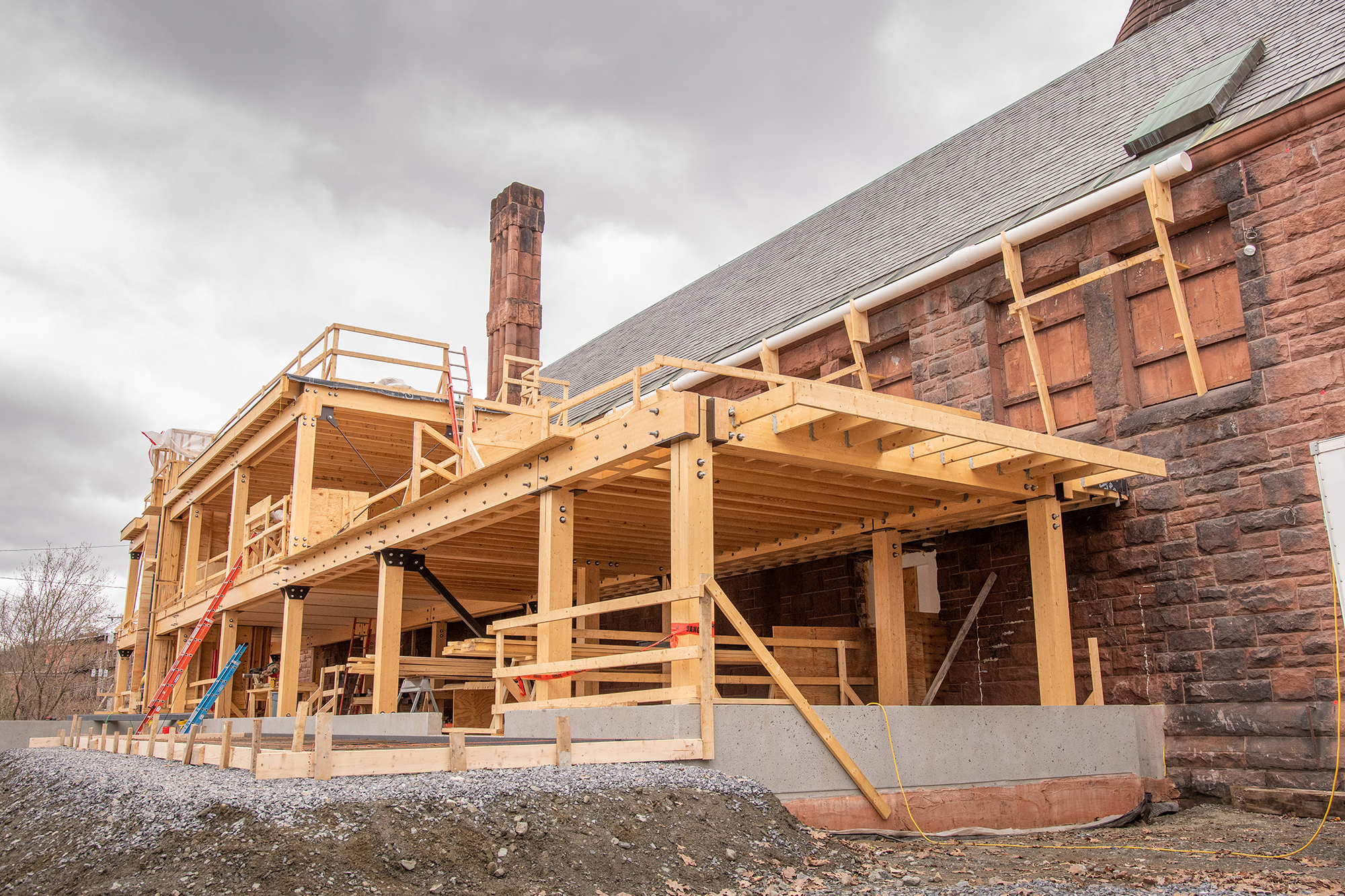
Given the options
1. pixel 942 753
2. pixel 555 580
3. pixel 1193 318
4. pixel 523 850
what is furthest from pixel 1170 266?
pixel 523 850

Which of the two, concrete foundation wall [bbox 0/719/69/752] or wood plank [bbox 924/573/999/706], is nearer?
wood plank [bbox 924/573/999/706]

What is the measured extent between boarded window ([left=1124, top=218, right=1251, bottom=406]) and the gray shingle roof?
44.9 inches

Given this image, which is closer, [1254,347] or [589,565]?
[1254,347]

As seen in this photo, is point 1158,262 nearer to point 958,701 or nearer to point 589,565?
point 958,701

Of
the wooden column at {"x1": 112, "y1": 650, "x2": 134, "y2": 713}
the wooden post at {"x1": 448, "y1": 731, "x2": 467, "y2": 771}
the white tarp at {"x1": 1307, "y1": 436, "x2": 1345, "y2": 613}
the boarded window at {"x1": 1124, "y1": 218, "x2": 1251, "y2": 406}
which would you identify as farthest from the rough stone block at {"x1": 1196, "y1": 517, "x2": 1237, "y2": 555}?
the wooden column at {"x1": 112, "y1": 650, "x2": 134, "y2": 713}

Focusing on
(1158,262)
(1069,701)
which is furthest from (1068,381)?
(1069,701)

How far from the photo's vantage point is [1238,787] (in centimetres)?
999

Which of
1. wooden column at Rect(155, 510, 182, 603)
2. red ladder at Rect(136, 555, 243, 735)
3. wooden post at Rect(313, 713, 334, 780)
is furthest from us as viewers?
wooden column at Rect(155, 510, 182, 603)

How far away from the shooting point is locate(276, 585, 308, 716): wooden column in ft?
55.4

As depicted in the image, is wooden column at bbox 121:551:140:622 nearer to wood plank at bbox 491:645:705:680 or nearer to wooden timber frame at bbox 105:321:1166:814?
wooden timber frame at bbox 105:321:1166:814

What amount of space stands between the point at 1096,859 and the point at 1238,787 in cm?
330

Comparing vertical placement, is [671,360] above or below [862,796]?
above

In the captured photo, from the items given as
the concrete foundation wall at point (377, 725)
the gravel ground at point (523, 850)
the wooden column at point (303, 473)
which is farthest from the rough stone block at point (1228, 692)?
the wooden column at point (303, 473)

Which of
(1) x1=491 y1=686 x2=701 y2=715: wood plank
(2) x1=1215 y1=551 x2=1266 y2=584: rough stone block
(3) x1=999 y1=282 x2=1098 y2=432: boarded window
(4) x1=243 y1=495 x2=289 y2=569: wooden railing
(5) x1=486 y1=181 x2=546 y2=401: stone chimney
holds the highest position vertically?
(5) x1=486 y1=181 x2=546 y2=401: stone chimney
